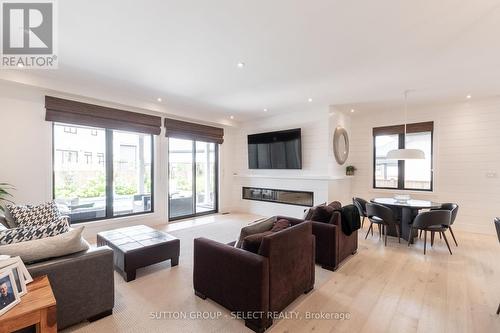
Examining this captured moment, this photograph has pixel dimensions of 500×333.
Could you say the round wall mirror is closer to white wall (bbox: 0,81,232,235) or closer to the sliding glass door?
the sliding glass door

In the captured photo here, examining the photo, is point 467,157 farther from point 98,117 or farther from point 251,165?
point 98,117

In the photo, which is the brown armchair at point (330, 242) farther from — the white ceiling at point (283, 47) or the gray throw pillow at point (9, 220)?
the gray throw pillow at point (9, 220)

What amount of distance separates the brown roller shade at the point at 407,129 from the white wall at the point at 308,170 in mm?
833

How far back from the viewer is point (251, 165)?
22.6 ft

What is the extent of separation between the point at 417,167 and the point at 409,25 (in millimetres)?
4241

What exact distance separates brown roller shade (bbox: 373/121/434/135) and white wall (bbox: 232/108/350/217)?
2.73ft

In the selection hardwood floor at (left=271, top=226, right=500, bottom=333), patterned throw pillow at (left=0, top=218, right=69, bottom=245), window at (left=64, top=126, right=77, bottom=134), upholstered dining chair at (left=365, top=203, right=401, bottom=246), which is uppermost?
window at (left=64, top=126, right=77, bottom=134)

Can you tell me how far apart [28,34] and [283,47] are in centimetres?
297

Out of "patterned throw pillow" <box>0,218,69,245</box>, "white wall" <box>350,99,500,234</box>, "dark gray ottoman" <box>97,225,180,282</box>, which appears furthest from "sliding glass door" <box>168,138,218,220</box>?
"white wall" <box>350,99,500,234</box>

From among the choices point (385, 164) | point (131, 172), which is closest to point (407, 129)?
point (385, 164)

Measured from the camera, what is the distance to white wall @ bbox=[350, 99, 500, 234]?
470cm

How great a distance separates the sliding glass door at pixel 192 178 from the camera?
19.7ft

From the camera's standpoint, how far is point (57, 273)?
6.05 ft

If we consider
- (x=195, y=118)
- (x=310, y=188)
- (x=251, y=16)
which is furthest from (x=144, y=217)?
(x=251, y=16)
